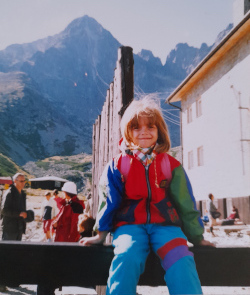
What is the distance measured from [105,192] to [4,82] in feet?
502

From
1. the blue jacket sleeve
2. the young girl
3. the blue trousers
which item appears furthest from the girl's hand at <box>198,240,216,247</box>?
the blue jacket sleeve

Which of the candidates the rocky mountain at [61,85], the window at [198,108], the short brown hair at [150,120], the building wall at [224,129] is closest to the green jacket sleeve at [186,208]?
the short brown hair at [150,120]

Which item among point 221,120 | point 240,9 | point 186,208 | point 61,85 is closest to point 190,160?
point 221,120

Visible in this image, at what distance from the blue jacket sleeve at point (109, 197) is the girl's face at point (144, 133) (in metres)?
0.27

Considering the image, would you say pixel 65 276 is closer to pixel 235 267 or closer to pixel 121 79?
pixel 235 267

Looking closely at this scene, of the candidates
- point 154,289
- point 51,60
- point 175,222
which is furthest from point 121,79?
point 51,60

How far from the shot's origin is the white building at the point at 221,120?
1392cm

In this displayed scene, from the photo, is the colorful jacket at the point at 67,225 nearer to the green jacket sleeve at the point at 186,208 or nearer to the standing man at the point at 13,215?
the standing man at the point at 13,215

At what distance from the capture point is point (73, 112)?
515ft

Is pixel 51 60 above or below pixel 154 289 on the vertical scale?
above

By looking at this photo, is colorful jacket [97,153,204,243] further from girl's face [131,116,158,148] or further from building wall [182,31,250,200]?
building wall [182,31,250,200]

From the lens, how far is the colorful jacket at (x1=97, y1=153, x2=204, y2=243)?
1706mm

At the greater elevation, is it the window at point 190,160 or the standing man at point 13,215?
the window at point 190,160

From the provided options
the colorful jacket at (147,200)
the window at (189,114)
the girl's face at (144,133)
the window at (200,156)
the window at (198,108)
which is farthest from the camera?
the window at (189,114)
